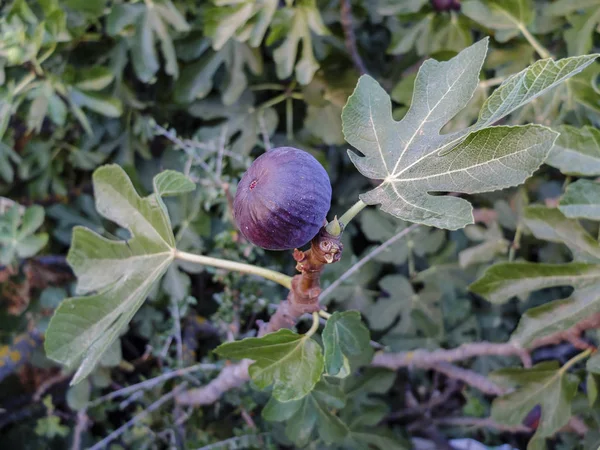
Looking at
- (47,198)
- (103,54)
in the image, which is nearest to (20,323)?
(47,198)

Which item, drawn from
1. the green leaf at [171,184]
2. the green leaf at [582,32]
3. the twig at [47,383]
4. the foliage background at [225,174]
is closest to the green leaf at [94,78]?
the foliage background at [225,174]

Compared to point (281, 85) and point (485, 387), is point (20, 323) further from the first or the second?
point (485, 387)

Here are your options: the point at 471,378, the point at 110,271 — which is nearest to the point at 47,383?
the point at 110,271

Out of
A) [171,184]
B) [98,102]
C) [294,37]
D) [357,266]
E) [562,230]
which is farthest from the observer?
[98,102]

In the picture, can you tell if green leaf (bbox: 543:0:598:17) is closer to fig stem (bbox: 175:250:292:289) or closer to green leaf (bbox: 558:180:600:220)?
green leaf (bbox: 558:180:600:220)

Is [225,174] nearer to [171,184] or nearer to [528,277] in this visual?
[171,184]

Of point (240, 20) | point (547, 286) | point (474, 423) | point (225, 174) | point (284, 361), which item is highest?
point (240, 20)

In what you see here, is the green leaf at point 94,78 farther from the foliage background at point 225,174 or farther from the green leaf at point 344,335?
the green leaf at point 344,335
